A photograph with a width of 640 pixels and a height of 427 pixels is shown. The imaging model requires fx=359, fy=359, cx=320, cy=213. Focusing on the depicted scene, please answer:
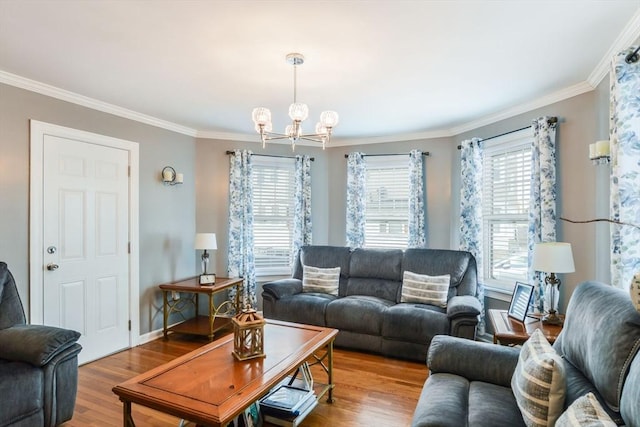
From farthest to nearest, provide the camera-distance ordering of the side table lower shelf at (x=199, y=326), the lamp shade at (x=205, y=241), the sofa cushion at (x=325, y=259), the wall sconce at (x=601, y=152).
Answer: the sofa cushion at (x=325, y=259) → the lamp shade at (x=205, y=241) → the side table lower shelf at (x=199, y=326) → the wall sconce at (x=601, y=152)

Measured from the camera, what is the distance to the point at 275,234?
518 centimetres

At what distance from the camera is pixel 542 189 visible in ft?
10.5

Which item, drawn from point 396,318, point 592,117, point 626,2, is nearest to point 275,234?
point 396,318

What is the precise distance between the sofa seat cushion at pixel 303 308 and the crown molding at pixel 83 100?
249 cm

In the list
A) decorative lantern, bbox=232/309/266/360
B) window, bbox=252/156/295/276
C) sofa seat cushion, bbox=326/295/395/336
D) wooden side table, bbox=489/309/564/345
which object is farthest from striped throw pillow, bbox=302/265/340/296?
decorative lantern, bbox=232/309/266/360

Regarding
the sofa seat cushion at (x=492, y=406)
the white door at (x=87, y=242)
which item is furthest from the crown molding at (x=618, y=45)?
the white door at (x=87, y=242)

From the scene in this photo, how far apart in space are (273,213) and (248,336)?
9.86ft

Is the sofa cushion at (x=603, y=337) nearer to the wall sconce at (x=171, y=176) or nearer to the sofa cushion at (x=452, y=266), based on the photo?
the sofa cushion at (x=452, y=266)

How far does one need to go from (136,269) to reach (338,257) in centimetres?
236

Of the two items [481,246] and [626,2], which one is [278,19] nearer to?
[626,2]

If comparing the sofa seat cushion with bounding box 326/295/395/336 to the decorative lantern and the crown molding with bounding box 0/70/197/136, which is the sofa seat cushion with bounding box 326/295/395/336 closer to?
the decorative lantern

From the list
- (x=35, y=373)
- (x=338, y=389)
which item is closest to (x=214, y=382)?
(x=35, y=373)

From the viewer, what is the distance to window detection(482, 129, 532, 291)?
145 inches

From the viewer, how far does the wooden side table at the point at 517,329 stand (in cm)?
252
